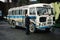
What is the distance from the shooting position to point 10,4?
46.8 metres

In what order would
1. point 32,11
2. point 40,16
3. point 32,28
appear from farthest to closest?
point 32,11 < point 32,28 < point 40,16

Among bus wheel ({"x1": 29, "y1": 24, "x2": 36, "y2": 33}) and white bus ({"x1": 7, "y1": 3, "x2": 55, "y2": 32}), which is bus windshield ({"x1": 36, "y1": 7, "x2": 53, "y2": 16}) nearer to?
white bus ({"x1": 7, "y1": 3, "x2": 55, "y2": 32})

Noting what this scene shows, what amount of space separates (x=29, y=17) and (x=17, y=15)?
3459mm

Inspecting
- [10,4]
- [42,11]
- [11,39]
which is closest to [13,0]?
[10,4]

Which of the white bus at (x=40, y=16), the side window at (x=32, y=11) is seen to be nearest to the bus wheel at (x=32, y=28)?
the white bus at (x=40, y=16)

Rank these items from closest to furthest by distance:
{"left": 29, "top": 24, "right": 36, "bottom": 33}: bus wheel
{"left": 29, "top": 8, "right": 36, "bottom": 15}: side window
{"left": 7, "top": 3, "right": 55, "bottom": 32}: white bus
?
{"left": 7, "top": 3, "right": 55, "bottom": 32}: white bus, {"left": 29, "top": 24, "right": 36, "bottom": 33}: bus wheel, {"left": 29, "top": 8, "right": 36, "bottom": 15}: side window

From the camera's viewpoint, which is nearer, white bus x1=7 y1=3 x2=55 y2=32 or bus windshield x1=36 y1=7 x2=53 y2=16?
white bus x1=7 y1=3 x2=55 y2=32

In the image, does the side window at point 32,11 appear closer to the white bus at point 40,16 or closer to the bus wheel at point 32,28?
the white bus at point 40,16

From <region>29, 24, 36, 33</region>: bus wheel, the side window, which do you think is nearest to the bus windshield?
the side window

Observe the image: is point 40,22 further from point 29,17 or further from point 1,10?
point 1,10

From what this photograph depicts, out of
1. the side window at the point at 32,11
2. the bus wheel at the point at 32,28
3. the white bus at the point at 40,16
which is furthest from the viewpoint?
the side window at the point at 32,11

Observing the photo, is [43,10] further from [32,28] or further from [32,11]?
[32,28]

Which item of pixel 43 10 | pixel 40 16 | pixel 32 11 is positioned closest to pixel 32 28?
pixel 40 16

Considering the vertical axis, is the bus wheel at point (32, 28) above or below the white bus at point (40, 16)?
below
